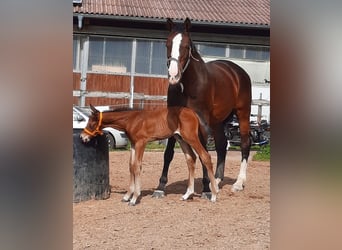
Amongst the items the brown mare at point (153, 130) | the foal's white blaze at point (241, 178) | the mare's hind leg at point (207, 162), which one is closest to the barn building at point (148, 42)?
the brown mare at point (153, 130)

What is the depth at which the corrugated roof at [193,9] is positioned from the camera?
1634 millimetres

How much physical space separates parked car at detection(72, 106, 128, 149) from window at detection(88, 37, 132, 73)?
0.18 metres

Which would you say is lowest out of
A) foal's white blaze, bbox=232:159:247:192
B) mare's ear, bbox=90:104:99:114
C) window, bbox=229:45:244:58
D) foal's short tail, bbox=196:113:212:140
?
foal's white blaze, bbox=232:159:247:192

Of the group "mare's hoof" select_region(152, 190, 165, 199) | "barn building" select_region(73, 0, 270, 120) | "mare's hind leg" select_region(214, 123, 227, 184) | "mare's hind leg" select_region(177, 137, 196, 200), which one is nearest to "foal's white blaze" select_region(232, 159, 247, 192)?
"mare's hind leg" select_region(214, 123, 227, 184)

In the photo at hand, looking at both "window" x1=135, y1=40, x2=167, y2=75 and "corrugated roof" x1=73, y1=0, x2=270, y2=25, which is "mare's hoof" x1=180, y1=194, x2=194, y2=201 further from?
"corrugated roof" x1=73, y1=0, x2=270, y2=25

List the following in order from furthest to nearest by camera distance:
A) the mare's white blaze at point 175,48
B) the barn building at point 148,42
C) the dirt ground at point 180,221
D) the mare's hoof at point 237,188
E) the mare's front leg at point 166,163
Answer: the mare's front leg at point 166,163
the mare's hoof at point 237,188
the mare's white blaze at point 175,48
the barn building at point 148,42
the dirt ground at point 180,221

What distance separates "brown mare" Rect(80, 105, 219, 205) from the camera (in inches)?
87.5

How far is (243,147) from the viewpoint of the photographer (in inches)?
96.8

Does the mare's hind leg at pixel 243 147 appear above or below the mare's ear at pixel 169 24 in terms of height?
below

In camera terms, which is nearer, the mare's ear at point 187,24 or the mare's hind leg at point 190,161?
the mare's ear at point 187,24

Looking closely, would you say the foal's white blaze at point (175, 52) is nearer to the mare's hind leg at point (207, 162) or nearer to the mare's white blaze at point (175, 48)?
the mare's white blaze at point (175, 48)

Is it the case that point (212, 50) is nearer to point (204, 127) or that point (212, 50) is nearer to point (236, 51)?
point (236, 51)
